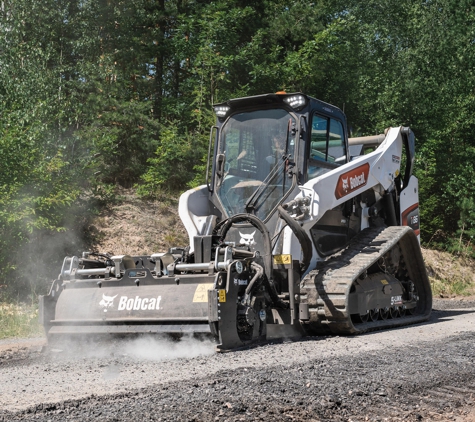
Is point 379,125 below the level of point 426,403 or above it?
above

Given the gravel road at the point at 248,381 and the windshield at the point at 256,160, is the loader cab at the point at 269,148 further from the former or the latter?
the gravel road at the point at 248,381

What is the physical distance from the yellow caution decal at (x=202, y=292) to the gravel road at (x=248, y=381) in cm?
48

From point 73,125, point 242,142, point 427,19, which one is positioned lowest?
point 242,142

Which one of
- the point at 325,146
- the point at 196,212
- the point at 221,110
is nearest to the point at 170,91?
the point at 221,110

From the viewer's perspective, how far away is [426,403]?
16.3ft

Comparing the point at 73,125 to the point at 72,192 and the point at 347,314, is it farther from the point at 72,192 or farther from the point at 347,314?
the point at 347,314

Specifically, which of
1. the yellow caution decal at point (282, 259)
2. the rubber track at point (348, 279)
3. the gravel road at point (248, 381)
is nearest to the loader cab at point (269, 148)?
the yellow caution decal at point (282, 259)

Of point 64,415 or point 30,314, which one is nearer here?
point 64,415

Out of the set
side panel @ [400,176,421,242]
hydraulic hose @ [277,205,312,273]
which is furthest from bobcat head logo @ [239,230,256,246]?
side panel @ [400,176,421,242]

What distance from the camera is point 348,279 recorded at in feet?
26.8

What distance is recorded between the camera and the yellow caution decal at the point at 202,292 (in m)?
7.23

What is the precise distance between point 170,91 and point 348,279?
15723 mm

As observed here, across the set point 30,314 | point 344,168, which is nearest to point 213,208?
point 344,168

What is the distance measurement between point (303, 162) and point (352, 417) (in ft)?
15.3
